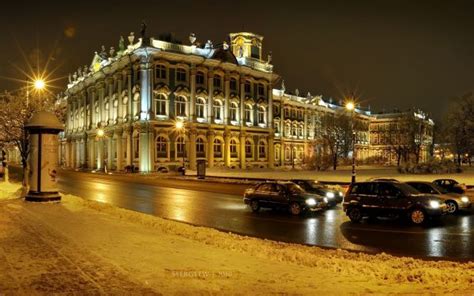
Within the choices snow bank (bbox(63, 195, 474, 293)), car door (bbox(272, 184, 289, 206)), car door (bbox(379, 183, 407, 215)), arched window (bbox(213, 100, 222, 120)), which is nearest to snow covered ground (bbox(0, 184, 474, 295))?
snow bank (bbox(63, 195, 474, 293))

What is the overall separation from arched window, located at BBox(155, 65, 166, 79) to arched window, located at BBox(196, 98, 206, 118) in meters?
6.78

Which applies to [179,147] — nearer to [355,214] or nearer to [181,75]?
[181,75]

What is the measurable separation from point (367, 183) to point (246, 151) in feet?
199

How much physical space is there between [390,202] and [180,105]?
55490 millimetres

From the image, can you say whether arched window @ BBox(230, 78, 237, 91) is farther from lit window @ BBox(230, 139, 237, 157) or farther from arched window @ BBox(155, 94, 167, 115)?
arched window @ BBox(155, 94, 167, 115)

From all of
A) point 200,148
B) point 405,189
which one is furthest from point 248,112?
point 405,189

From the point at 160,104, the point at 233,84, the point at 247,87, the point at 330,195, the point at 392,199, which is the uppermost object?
the point at 233,84

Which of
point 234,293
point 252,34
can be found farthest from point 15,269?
point 252,34

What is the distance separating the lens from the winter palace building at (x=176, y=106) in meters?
67.0

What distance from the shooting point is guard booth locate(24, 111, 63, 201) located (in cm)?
2058

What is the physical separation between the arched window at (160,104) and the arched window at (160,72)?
265 cm

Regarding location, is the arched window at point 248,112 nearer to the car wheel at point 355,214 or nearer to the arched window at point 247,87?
the arched window at point 247,87

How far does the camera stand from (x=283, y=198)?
20375 mm

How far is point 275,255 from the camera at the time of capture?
10.2m
